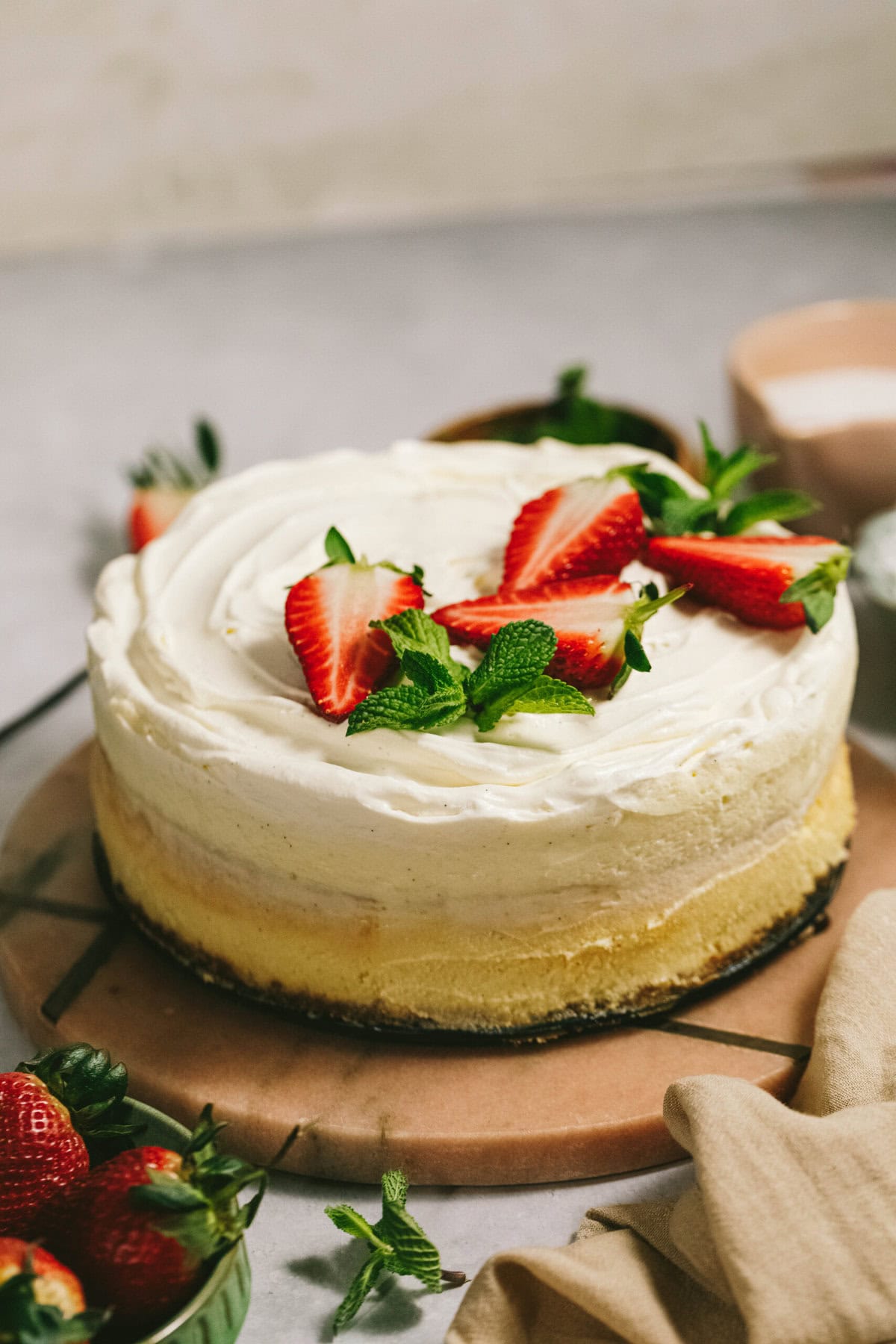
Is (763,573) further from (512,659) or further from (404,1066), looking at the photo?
(404,1066)

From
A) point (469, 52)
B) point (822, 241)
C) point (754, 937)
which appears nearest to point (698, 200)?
point (822, 241)

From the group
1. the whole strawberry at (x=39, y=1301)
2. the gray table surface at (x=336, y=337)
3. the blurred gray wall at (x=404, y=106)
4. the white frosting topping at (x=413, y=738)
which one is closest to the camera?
the whole strawberry at (x=39, y=1301)

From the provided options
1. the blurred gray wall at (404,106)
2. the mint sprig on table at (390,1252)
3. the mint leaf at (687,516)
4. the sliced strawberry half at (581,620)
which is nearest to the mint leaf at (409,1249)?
the mint sprig on table at (390,1252)

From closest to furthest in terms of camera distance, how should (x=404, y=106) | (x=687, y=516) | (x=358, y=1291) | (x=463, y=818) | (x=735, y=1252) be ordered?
1. (x=735, y=1252)
2. (x=358, y=1291)
3. (x=463, y=818)
4. (x=687, y=516)
5. (x=404, y=106)

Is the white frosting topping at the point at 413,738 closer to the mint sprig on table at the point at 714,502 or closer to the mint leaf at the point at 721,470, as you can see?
the mint sprig on table at the point at 714,502

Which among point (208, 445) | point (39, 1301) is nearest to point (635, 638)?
point (39, 1301)

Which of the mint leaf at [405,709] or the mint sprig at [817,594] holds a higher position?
the mint leaf at [405,709]

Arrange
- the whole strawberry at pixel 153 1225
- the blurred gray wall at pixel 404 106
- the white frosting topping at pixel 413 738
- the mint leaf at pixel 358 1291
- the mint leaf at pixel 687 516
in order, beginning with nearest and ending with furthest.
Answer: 1. the whole strawberry at pixel 153 1225
2. the mint leaf at pixel 358 1291
3. the white frosting topping at pixel 413 738
4. the mint leaf at pixel 687 516
5. the blurred gray wall at pixel 404 106

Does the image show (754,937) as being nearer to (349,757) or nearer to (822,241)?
(349,757)
